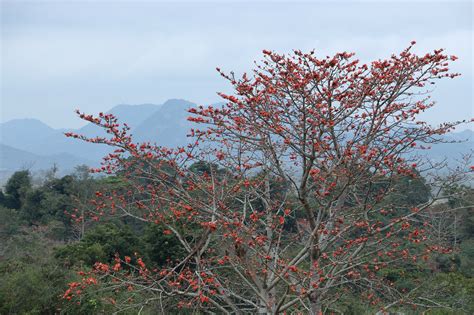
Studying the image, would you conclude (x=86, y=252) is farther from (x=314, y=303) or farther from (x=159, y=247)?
(x=314, y=303)

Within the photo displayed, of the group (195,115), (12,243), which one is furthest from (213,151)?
(12,243)

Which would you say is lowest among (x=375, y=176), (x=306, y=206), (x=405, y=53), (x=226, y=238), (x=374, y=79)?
(x=226, y=238)

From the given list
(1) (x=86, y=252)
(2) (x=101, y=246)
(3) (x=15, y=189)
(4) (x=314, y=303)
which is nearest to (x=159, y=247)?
(2) (x=101, y=246)

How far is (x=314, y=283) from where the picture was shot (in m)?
4.99

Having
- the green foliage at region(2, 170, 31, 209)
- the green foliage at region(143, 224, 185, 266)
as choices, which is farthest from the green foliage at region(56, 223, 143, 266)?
the green foliage at region(2, 170, 31, 209)

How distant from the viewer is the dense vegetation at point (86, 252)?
9.26 metres

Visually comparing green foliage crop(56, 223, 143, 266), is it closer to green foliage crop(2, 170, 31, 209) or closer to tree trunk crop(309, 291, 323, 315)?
tree trunk crop(309, 291, 323, 315)

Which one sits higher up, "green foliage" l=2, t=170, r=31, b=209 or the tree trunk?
"green foliage" l=2, t=170, r=31, b=209

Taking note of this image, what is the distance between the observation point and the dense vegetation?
9258mm

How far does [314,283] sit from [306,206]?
0.81 metres

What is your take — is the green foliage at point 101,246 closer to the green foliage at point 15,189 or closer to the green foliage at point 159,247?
the green foliage at point 159,247

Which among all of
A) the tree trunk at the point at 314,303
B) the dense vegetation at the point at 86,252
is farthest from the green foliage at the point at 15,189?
the tree trunk at the point at 314,303

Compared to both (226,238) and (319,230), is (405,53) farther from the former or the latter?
(226,238)

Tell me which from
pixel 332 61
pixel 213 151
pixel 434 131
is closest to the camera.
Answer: pixel 332 61
